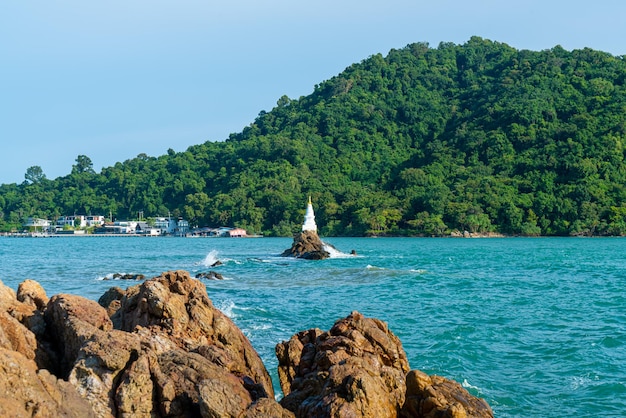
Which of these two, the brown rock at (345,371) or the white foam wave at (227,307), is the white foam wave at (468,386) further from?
the white foam wave at (227,307)

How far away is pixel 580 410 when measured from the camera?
45.4 feet

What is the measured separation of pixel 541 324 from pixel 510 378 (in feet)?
26.0

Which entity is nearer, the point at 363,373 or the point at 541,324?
the point at 363,373

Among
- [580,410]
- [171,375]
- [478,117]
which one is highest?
[478,117]

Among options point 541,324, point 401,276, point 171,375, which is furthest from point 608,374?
point 401,276

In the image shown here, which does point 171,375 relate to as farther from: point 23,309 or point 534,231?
point 534,231

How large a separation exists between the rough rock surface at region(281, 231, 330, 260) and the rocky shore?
51.1m

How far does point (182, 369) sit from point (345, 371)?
224cm

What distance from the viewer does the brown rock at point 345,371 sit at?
363 inches

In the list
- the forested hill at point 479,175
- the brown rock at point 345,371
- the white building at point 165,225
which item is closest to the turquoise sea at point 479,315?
the brown rock at point 345,371

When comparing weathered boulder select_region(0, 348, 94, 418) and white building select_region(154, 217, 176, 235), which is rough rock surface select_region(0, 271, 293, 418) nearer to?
weathered boulder select_region(0, 348, 94, 418)

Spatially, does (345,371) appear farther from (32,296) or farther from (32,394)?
(32,296)

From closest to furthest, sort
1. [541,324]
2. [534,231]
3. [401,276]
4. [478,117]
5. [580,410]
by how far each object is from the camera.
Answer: [580,410] < [541,324] < [401,276] < [534,231] < [478,117]

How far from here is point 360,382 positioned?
927 cm
